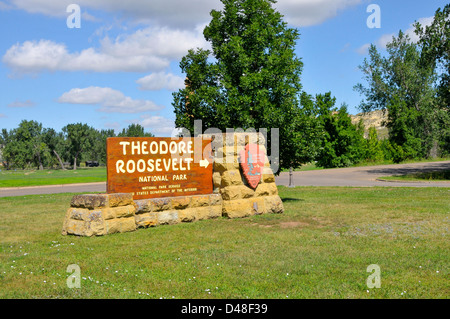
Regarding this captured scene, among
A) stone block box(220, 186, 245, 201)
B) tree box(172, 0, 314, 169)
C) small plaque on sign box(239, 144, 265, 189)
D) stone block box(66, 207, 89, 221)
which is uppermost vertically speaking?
tree box(172, 0, 314, 169)

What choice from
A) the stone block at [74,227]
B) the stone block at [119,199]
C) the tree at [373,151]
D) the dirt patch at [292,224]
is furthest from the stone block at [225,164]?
the tree at [373,151]

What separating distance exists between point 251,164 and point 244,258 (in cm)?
519

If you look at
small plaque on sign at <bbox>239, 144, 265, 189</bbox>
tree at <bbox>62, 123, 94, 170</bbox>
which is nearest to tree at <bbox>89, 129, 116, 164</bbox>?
tree at <bbox>62, 123, 94, 170</bbox>

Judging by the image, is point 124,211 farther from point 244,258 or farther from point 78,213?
point 244,258

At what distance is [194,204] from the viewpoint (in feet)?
37.5

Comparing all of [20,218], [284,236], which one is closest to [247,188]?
[284,236]

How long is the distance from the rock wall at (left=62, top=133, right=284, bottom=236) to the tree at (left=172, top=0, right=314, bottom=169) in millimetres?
Result: 1519

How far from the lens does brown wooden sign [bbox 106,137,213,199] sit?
1028cm

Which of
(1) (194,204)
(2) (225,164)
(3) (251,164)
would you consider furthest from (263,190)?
(1) (194,204)

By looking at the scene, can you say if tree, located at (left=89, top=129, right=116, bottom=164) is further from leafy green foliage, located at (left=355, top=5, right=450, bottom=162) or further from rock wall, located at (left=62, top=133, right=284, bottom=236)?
rock wall, located at (left=62, top=133, right=284, bottom=236)

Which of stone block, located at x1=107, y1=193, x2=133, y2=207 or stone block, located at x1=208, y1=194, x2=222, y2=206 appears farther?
stone block, located at x1=208, y1=194, x2=222, y2=206

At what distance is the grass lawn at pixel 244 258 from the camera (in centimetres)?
553

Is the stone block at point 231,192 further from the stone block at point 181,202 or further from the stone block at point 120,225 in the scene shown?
the stone block at point 120,225
